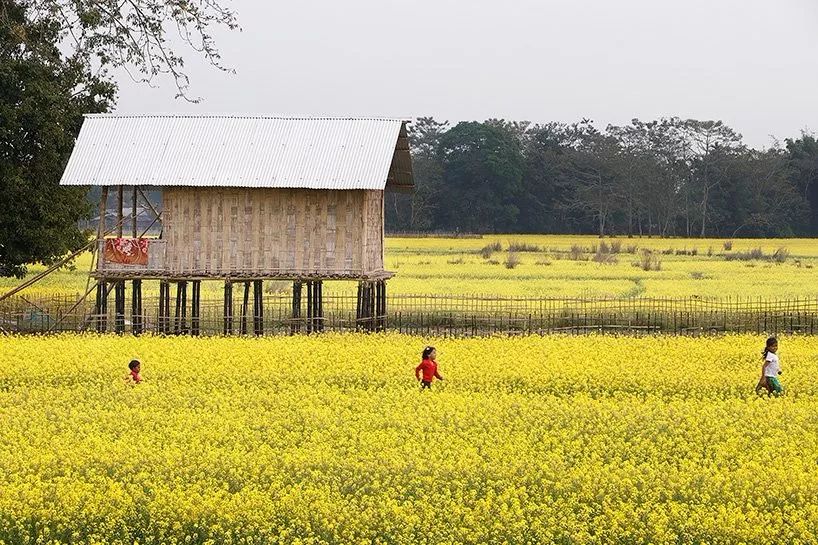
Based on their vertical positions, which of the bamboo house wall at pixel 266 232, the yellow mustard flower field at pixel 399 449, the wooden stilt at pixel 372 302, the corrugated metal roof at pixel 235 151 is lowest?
the yellow mustard flower field at pixel 399 449

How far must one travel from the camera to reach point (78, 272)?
57.3m

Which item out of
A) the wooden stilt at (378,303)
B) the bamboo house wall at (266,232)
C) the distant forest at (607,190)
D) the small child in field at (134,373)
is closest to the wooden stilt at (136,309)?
the bamboo house wall at (266,232)

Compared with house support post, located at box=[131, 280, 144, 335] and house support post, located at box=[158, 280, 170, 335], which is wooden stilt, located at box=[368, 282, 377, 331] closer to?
house support post, located at box=[158, 280, 170, 335]

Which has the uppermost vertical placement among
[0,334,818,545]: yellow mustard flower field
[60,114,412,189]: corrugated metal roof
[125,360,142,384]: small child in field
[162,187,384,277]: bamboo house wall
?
[60,114,412,189]: corrugated metal roof

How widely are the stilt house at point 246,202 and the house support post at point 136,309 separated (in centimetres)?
5

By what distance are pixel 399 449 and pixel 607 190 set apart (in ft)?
306

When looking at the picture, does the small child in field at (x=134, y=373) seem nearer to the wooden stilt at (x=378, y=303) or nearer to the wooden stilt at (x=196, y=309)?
the wooden stilt at (x=196, y=309)

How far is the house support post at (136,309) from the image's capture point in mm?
34375

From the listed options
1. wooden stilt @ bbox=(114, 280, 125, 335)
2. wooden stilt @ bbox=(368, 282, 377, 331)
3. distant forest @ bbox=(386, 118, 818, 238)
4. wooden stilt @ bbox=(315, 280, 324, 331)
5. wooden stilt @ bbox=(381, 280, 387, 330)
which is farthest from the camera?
distant forest @ bbox=(386, 118, 818, 238)

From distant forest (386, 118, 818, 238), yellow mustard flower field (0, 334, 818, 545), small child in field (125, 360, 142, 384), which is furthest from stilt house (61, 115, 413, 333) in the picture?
distant forest (386, 118, 818, 238)

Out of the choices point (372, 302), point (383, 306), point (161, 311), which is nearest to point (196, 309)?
point (161, 311)

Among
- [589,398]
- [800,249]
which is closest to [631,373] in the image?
[589,398]

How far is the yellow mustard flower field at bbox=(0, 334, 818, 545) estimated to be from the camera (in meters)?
14.1

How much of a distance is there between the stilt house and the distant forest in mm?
68962
